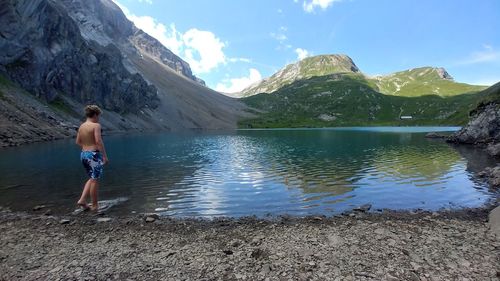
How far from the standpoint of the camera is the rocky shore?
12.1m

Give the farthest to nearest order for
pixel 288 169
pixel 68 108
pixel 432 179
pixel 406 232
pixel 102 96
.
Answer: pixel 102 96
pixel 68 108
pixel 288 169
pixel 432 179
pixel 406 232

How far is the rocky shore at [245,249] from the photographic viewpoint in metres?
12.1

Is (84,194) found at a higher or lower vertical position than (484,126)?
lower

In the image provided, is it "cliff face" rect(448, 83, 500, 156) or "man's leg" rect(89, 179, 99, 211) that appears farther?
"cliff face" rect(448, 83, 500, 156)

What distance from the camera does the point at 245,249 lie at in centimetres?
1442

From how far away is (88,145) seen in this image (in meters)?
18.2

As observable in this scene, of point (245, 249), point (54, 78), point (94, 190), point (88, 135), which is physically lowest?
point (245, 249)

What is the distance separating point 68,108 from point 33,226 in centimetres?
13890

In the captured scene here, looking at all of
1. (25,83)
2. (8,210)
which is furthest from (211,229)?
(25,83)

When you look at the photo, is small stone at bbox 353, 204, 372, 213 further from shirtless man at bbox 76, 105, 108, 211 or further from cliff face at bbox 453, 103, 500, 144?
cliff face at bbox 453, 103, 500, 144

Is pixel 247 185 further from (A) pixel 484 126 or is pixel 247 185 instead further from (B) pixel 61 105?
(B) pixel 61 105

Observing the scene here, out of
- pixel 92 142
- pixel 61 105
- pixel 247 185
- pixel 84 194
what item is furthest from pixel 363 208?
pixel 61 105

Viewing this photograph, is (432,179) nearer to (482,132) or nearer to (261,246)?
(261,246)

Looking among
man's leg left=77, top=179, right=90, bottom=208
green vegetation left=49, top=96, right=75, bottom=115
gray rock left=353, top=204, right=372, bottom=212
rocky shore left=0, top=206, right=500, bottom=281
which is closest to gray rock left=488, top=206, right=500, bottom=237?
rocky shore left=0, top=206, right=500, bottom=281
